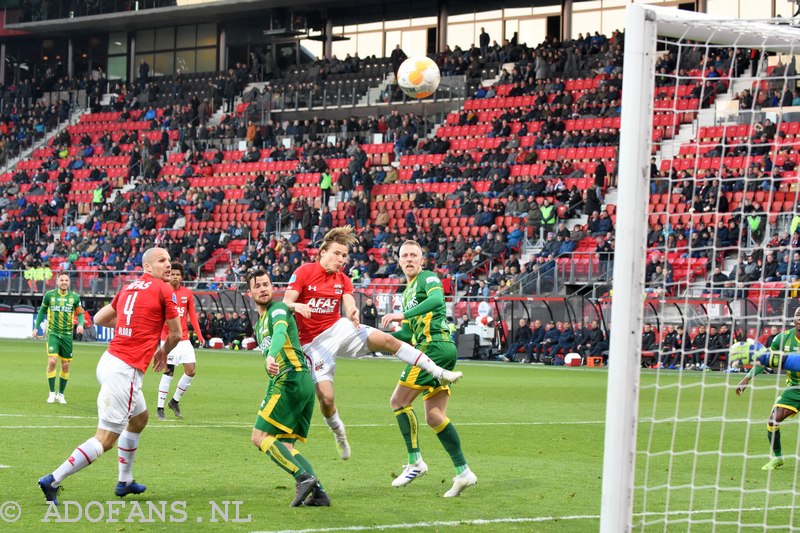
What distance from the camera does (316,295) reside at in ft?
35.4

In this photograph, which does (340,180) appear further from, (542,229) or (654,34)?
(654,34)

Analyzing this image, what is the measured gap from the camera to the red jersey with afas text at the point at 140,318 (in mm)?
9445

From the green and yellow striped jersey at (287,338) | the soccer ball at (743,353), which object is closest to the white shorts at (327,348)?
the green and yellow striped jersey at (287,338)

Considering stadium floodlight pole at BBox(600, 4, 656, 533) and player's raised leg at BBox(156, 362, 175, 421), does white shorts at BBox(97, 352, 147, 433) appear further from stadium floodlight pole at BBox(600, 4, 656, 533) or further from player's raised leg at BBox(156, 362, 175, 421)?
player's raised leg at BBox(156, 362, 175, 421)

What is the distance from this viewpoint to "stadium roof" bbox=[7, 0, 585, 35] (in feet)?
173

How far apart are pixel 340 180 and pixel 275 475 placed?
111 ft

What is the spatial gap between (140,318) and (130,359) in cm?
35

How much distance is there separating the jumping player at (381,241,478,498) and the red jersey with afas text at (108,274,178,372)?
1.89 m

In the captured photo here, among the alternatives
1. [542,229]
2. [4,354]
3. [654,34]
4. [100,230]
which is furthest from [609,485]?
[100,230]

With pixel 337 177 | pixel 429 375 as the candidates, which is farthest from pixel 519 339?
pixel 429 375

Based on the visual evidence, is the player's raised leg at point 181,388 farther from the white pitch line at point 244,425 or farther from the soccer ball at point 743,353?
the soccer ball at point 743,353

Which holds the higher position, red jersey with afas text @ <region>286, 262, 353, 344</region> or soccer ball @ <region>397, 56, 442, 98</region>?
soccer ball @ <region>397, 56, 442, 98</region>

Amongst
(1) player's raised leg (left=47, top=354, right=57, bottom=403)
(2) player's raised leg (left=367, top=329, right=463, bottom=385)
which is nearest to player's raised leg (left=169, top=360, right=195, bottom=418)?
(1) player's raised leg (left=47, top=354, right=57, bottom=403)

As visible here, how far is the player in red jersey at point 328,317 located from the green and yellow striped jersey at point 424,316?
0.48 meters
